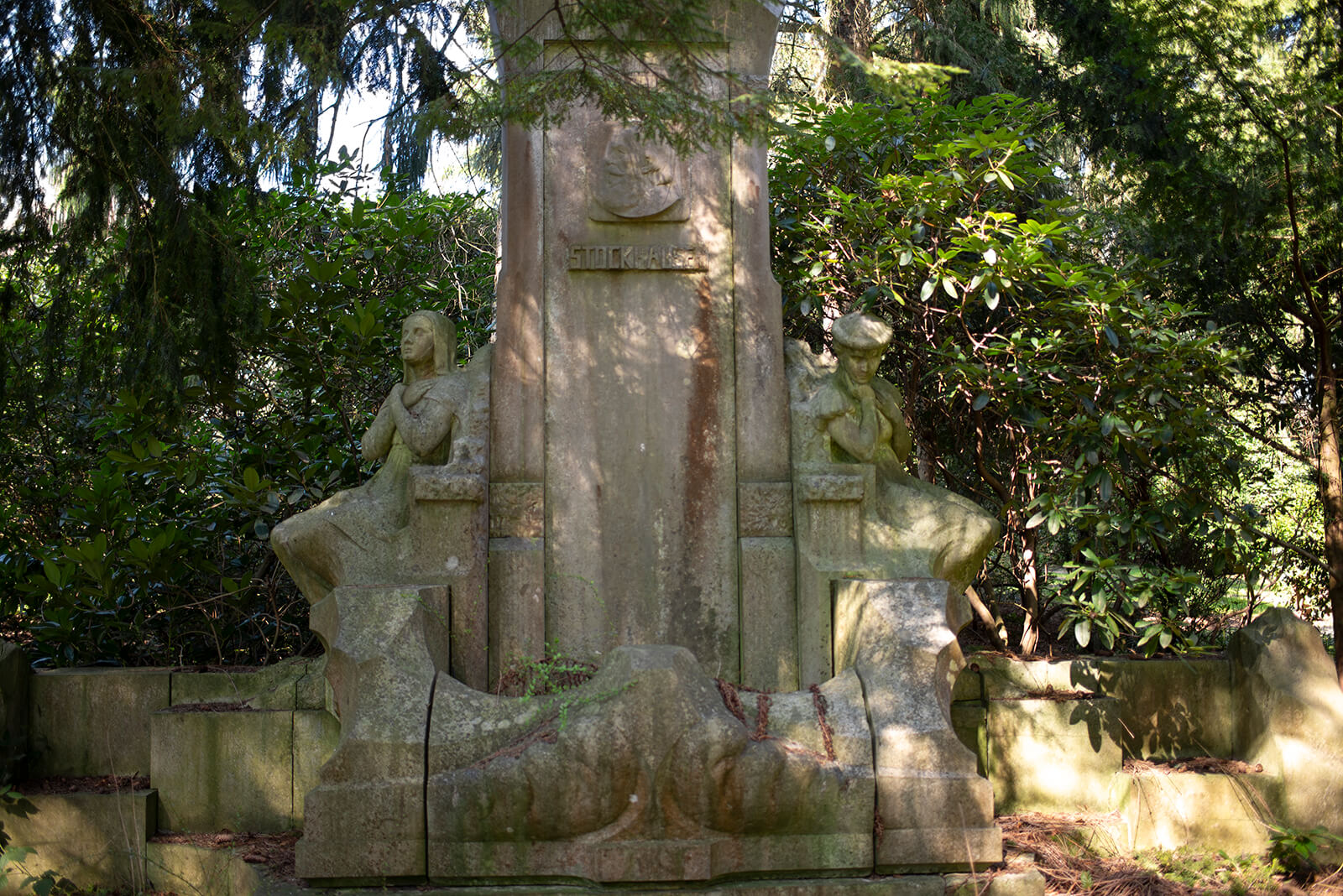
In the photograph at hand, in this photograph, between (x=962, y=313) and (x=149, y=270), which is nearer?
(x=149, y=270)

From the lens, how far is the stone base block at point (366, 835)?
4.03m

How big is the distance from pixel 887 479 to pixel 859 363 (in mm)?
541

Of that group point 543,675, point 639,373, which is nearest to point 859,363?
point 639,373

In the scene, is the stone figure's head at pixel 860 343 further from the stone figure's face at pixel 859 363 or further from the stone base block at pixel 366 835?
the stone base block at pixel 366 835

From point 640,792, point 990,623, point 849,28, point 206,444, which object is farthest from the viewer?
point 849,28

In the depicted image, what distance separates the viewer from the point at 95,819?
5012 mm

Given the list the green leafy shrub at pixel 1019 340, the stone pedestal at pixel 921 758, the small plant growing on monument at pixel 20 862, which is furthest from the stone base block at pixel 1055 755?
the small plant growing on monument at pixel 20 862

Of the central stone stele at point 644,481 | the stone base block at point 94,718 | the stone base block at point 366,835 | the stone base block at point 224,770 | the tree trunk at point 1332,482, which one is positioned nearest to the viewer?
the stone base block at point 366,835

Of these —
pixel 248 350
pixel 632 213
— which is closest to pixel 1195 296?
pixel 632 213

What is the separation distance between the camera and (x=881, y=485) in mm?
5297

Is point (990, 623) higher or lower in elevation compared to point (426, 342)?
lower

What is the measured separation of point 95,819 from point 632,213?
3.41 metres

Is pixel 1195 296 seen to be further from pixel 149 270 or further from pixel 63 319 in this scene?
pixel 63 319

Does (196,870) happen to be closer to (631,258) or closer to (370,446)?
(370,446)
